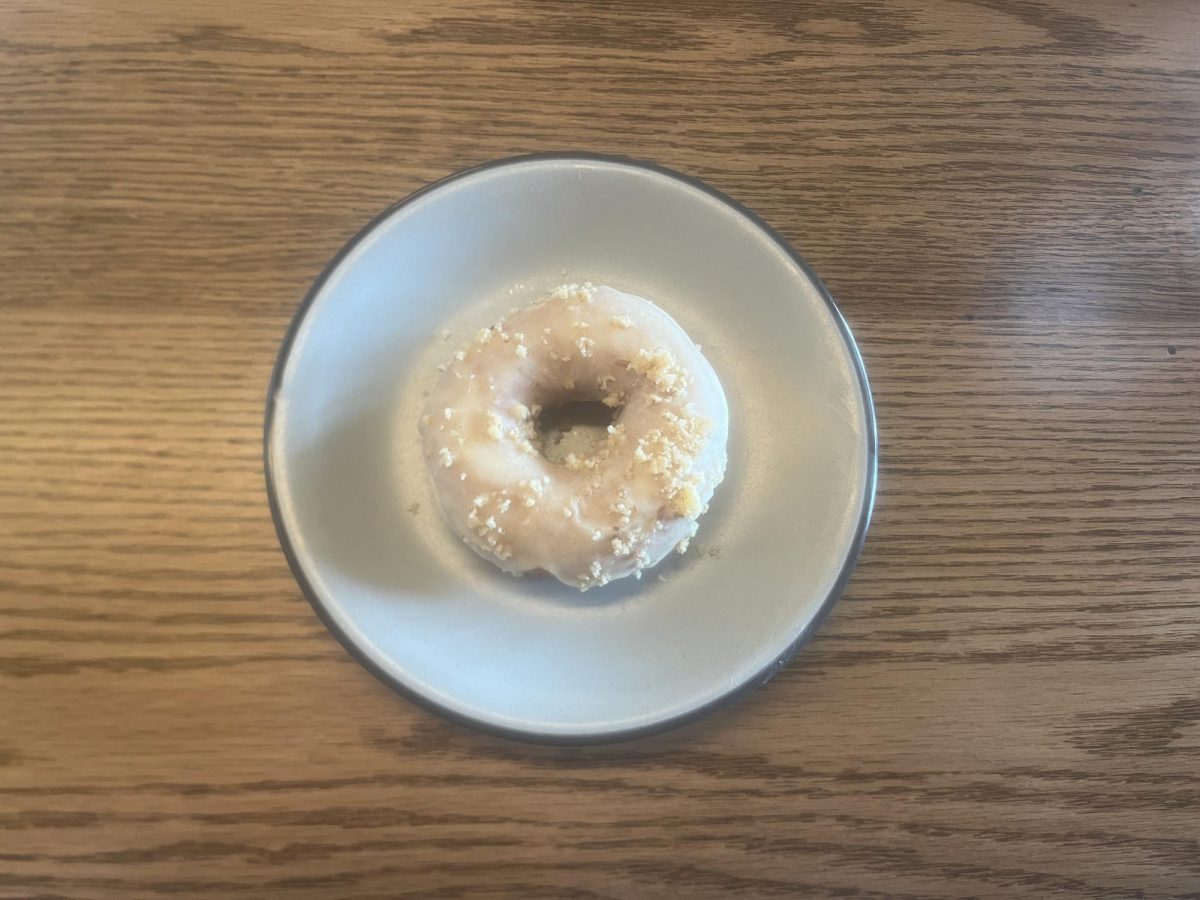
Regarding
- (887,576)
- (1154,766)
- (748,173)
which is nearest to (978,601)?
(887,576)

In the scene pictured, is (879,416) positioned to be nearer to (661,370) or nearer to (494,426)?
(661,370)

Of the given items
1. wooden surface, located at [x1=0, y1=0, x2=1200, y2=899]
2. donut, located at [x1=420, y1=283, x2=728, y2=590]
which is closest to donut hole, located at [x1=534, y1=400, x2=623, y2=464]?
donut, located at [x1=420, y1=283, x2=728, y2=590]

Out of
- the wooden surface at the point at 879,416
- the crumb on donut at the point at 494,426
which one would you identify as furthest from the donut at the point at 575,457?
the wooden surface at the point at 879,416

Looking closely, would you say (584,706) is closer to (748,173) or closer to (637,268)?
(637,268)

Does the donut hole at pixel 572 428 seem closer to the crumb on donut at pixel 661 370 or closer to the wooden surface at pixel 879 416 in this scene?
the crumb on donut at pixel 661 370

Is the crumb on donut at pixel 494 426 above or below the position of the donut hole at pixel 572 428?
below

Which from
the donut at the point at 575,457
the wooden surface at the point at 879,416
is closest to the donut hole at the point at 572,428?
the donut at the point at 575,457

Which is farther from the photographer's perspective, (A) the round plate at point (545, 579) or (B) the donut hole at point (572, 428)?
(B) the donut hole at point (572, 428)
